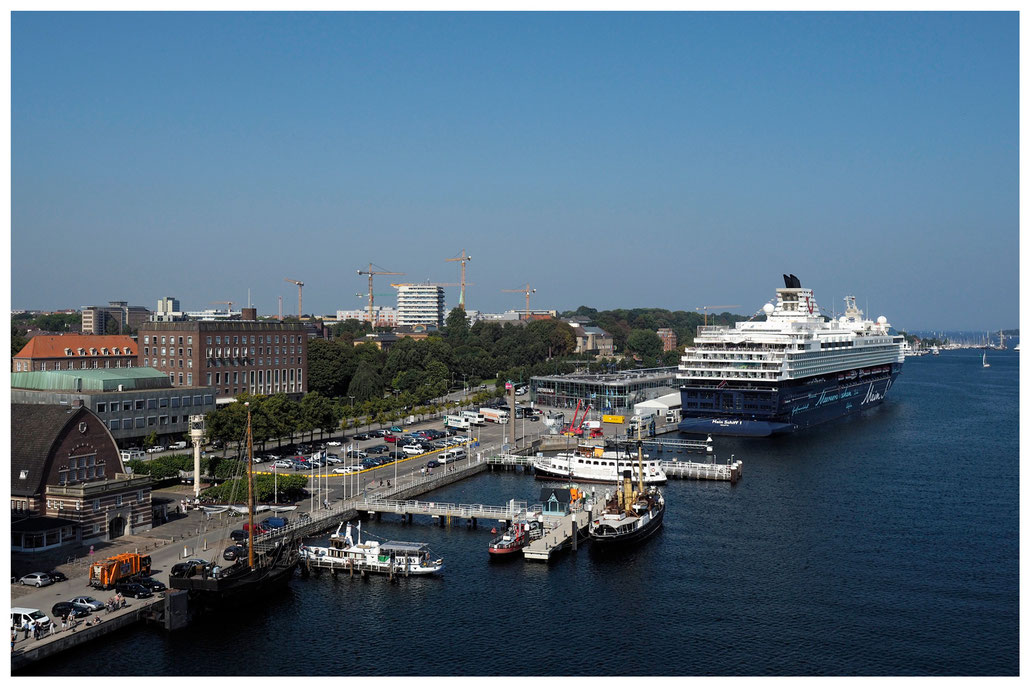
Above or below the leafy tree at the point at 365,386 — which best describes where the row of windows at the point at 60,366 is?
above

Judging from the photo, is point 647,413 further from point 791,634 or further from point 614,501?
point 791,634

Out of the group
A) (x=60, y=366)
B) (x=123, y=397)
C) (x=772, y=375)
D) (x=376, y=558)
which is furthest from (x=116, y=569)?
(x=772, y=375)

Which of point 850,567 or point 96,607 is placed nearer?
point 96,607

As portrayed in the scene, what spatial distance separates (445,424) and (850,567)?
1748 inches

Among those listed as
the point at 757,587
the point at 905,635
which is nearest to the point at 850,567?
the point at 757,587

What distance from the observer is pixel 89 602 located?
3011cm

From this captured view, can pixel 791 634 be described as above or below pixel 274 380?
below

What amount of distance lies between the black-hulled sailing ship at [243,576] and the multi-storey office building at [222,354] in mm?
39781

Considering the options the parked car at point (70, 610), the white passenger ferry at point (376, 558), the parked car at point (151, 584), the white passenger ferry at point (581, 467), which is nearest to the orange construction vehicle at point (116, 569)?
the parked car at point (151, 584)

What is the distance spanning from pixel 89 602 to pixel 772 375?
188 feet

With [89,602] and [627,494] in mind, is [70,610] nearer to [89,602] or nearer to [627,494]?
[89,602]

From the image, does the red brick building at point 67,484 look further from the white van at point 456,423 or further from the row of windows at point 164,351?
the white van at point 456,423

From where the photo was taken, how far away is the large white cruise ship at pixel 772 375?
77.2m

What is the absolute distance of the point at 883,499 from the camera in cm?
4981
